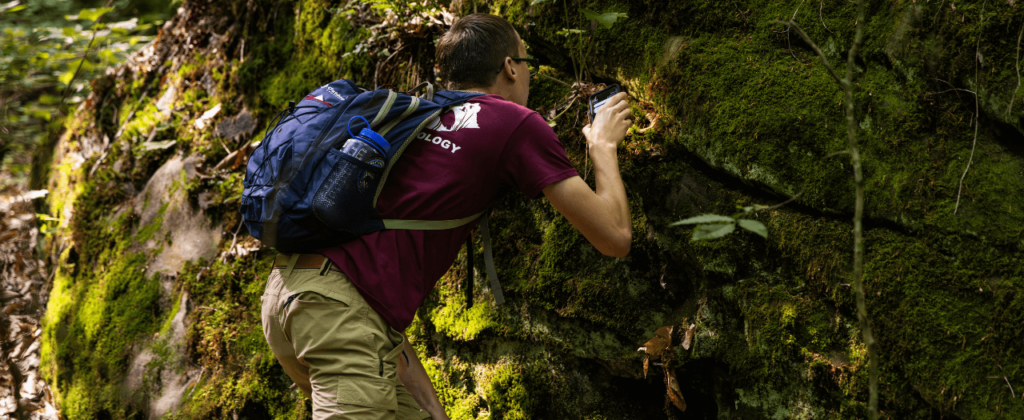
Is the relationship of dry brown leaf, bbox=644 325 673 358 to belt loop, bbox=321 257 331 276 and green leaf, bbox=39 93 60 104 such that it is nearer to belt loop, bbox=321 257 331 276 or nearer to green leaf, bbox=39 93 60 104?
belt loop, bbox=321 257 331 276

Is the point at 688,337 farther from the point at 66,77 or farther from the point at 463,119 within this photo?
the point at 66,77

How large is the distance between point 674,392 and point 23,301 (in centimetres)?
720

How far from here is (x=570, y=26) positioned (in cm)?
360

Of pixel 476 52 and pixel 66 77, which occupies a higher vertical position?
pixel 476 52

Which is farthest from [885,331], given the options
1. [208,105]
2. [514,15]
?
[208,105]

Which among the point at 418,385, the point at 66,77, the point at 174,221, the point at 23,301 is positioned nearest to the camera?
the point at 418,385

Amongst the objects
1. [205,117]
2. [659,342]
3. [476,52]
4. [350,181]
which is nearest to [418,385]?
[659,342]

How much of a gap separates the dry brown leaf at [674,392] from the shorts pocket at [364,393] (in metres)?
1.44

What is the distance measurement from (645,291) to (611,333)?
12.1 inches

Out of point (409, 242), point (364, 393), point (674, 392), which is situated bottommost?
point (674, 392)

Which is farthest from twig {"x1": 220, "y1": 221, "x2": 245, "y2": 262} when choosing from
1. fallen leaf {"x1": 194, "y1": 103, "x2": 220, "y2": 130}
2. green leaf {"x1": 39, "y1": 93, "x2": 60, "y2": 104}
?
green leaf {"x1": 39, "y1": 93, "x2": 60, "y2": 104}

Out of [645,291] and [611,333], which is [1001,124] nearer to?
[645,291]

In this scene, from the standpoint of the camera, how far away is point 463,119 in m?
2.55

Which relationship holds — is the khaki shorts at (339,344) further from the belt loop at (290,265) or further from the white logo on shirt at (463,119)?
the white logo on shirt at (463,119)
